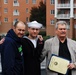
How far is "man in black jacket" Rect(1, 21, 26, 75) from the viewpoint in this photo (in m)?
3.17

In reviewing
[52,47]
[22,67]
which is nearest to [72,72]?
[52,47]

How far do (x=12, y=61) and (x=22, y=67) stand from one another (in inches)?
8.0

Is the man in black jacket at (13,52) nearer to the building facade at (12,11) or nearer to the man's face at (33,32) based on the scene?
the man's face at (33,32)

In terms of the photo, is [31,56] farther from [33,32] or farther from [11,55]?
[11,55]

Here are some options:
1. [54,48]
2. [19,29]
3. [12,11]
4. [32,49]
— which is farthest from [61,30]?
[12,11]

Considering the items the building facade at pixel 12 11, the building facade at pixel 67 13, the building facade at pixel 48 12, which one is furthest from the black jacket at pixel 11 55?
the building facade at pixel 12 11

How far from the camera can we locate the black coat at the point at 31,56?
355cm

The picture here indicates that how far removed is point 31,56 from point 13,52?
0.43m

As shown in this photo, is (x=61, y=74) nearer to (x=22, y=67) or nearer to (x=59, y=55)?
(x=59, y=55)

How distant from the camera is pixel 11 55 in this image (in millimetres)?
3178

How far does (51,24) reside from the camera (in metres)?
40.9

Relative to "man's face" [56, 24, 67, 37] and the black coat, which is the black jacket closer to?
the black coat

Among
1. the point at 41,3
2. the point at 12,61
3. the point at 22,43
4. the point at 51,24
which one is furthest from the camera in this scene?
the point at 41,3

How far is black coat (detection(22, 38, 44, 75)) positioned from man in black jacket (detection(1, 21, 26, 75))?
231 mm
